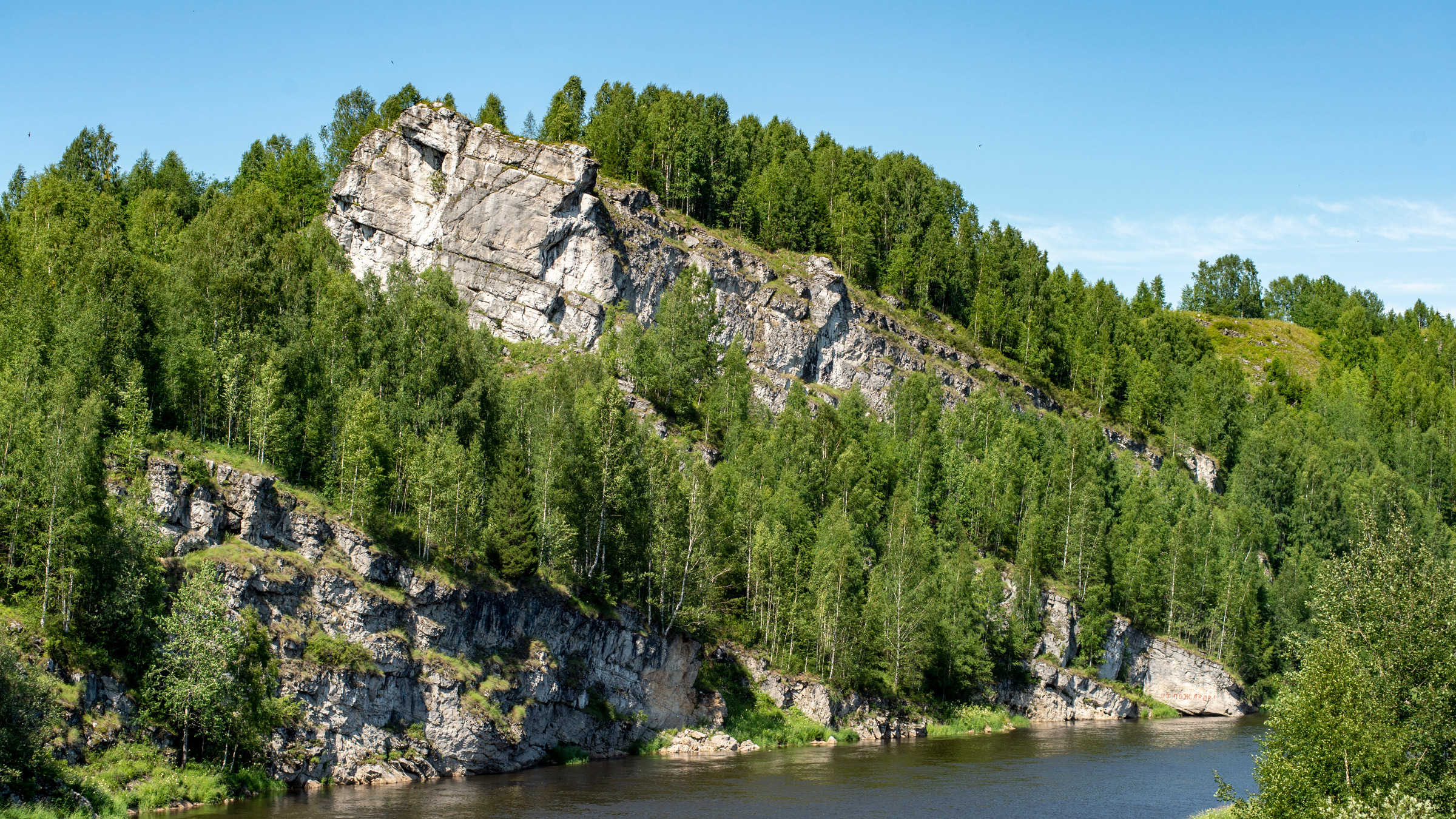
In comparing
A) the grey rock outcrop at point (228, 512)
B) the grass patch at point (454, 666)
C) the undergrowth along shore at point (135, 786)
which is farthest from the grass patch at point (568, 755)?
the grey rock outcrop at point (228, 512)

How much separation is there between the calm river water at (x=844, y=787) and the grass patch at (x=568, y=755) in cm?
104

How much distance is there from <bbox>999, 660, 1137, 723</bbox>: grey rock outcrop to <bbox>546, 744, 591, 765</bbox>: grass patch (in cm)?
4056

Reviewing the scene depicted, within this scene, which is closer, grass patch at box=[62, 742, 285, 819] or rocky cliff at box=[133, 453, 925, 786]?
grass patch at box=[62, 742, 285, 819]

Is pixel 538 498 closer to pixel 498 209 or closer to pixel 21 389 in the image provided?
pixel 21 389

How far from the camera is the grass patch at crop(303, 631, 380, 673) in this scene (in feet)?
159

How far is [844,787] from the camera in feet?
165

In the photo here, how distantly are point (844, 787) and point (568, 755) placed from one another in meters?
16.4

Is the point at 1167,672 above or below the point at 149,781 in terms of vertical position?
A: below

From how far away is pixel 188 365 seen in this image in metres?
56.3

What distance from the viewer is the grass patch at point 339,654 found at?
48.3 m

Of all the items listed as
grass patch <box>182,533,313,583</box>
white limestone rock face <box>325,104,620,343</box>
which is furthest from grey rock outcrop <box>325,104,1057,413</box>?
grass patch <box>182,533,313,583</box>

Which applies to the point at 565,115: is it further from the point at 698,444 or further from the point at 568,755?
the point at 568,755

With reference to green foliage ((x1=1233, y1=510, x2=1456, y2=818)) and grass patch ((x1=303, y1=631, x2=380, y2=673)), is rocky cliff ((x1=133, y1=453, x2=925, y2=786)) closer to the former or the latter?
grass patch ((x1=303, y1=631, x2=380, y2=673))

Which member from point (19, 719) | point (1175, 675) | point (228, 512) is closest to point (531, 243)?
point (228, 512)
